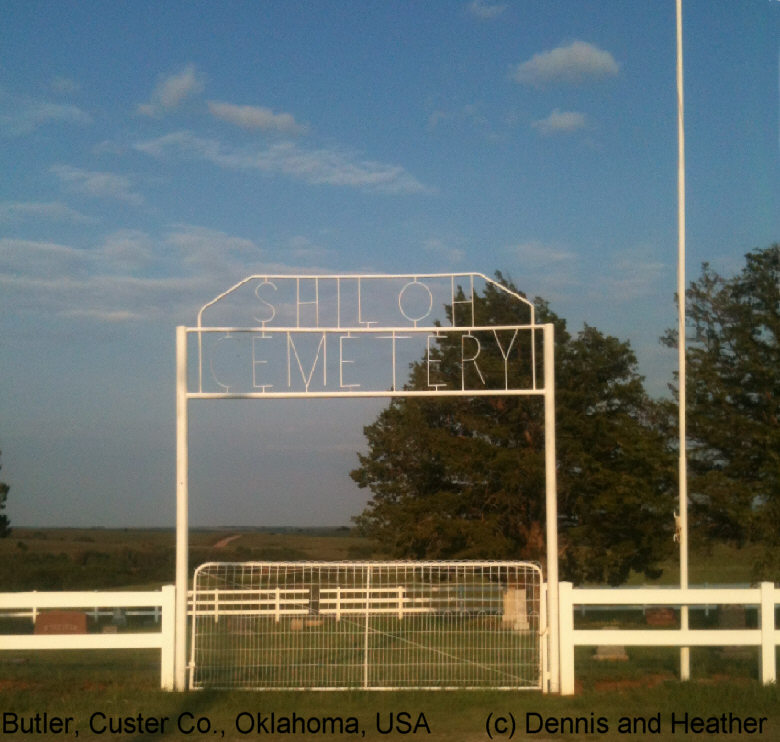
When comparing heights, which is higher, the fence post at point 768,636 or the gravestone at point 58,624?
the fence post at point 768,636

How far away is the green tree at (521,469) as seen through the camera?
26.1 m

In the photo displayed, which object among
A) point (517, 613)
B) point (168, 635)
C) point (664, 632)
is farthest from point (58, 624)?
point (664, 632)

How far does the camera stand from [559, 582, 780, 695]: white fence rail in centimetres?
1030

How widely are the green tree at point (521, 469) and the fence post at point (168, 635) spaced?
619 inches

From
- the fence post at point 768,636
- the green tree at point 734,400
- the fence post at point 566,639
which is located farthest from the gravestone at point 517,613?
the green tree at point 734,400

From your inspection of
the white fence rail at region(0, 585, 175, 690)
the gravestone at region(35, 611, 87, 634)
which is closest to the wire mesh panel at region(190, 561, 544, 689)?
the white fence rail at region(0, 585, 175, 690)

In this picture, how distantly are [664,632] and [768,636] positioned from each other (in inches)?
45.9

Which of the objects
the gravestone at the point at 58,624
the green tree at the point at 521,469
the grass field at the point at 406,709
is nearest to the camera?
the grass field at the point at 406,709

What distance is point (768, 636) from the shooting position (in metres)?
10.5

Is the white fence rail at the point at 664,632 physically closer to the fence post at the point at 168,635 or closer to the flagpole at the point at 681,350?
the flagpole at the point at 681,350

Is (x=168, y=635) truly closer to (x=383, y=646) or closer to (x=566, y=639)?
(x=383, y=646)

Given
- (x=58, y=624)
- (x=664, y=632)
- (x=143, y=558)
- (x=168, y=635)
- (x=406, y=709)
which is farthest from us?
(x=143, y=558)

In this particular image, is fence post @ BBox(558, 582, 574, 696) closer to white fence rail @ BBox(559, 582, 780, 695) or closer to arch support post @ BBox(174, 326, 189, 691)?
white fence rail @ BBox(559, 582, 780, 695)

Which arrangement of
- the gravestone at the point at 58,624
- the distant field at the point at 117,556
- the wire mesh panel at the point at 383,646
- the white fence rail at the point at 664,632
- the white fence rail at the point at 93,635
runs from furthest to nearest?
the distant field at the point at 117,556 → the gravestone at the point at 58,624 → the wire mesh panel at the point at 383,646 → the white fence rail at the point at 664,632 → the white fence rail at the point at 93,635
